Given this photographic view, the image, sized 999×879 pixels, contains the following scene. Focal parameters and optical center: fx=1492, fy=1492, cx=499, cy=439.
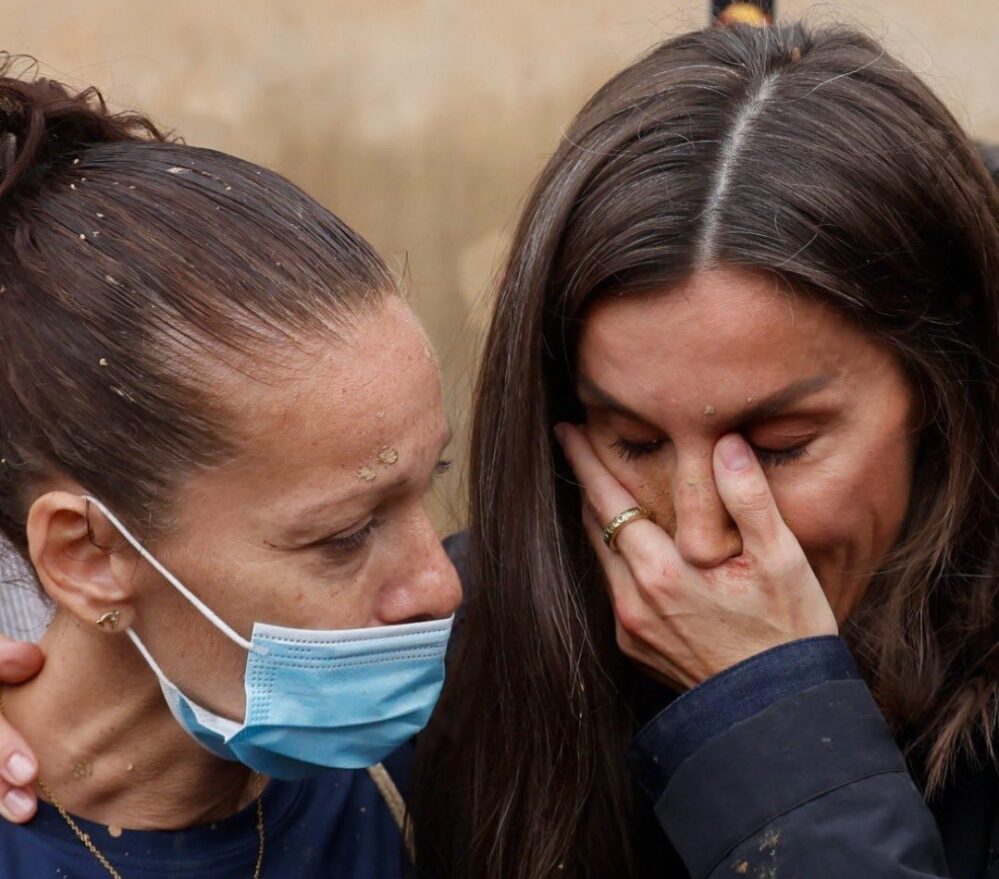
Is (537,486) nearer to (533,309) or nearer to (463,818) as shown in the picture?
(533,309)

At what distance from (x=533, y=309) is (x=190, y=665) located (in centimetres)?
84

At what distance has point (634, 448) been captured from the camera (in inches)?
102

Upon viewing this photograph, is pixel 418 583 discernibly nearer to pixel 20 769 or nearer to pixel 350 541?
pixel 350 541

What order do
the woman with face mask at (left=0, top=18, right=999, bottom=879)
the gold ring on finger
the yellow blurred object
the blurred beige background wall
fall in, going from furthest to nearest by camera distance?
the blurred beige background wall → the yellow blurred object → the gold ring on finger → the woman with face mask at (left=0, top=18, right=999, bottom=879)

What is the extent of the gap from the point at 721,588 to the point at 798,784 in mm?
369

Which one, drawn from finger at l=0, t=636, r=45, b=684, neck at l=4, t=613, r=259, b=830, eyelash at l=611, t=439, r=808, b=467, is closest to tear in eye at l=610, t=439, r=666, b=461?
eyelash at l=611, t=439, r=808, b=467

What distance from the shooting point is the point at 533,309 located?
2.56 m

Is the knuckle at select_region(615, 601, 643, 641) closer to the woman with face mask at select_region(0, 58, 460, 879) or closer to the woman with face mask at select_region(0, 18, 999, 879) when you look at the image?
the woman with face mask at select_region(0, 18, 999, 879)

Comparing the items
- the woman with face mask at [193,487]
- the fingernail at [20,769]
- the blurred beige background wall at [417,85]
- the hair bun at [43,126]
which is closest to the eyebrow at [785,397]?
the woman with face mask at [193,487]

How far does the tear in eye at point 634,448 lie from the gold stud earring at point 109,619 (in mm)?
909

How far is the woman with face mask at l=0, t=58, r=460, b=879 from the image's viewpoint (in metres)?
2.12

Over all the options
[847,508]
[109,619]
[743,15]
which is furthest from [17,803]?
[743,15]

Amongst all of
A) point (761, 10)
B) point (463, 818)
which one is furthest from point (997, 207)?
point (463, 818)

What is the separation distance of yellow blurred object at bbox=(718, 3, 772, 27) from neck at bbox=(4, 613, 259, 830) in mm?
1686
